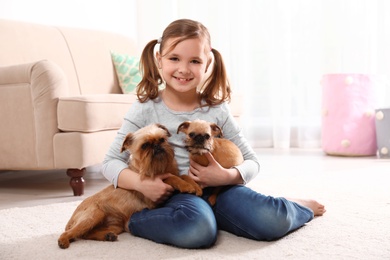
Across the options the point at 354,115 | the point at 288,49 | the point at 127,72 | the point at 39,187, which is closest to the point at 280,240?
the point at 39,187

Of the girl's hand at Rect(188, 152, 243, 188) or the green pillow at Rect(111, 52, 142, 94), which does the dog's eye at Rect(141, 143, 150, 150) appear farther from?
the green pillow at Rect(111, 52, 142, 94)

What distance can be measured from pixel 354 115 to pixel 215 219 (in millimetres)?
2829

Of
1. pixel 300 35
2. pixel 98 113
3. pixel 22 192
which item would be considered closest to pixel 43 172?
pixel 22 192

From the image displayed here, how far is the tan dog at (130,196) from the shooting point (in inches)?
65.3

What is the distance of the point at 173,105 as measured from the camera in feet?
6.31

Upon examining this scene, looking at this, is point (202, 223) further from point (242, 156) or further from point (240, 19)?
point (240, 19)

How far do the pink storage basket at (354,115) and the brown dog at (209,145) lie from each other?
8.52ft

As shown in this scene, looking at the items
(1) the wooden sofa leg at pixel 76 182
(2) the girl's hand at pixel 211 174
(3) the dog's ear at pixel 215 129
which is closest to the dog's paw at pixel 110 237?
(2) the girl's hand at pixel 211 174

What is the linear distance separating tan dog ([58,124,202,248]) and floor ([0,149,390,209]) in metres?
0.89

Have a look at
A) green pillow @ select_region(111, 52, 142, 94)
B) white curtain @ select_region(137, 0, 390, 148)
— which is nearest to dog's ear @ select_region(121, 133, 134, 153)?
green pillow @ select_region(111, 52, 142, 94)

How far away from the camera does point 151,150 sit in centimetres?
164

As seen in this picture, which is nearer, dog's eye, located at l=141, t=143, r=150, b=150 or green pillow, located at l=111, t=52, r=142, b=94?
dog's eye, located at l=141, t=143, r=150, b=150

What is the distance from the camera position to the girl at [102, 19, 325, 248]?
1639 millimetres

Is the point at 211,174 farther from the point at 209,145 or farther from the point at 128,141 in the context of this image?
the point at 128,141
